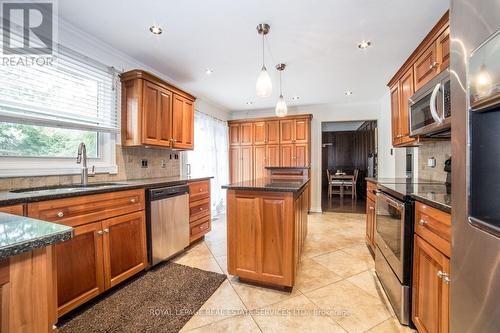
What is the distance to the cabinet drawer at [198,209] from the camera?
293cm

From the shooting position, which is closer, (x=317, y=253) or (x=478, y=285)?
(x=478, y=285)

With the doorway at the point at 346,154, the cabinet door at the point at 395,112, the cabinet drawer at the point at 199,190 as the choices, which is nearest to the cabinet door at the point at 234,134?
the cabinet drawer at the point at 199,190

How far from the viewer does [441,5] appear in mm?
1828

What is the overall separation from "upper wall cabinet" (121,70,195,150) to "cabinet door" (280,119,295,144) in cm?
258

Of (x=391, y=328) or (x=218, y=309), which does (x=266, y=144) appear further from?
(x=391, y=328)

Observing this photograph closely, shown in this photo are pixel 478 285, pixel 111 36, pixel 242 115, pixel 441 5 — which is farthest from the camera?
pixel 242 115

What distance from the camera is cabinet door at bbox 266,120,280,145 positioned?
16.5 ft

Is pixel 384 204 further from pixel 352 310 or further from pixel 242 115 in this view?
pixel 242 115

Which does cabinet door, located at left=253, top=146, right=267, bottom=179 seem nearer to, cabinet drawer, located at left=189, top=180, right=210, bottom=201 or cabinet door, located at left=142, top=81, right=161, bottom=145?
cabinet drawer, located at left=189, top=180, right=210, bottom=201

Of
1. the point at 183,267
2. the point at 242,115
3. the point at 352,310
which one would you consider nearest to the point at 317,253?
the point at 352,310

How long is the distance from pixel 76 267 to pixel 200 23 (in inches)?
88.6

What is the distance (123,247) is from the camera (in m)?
1.98

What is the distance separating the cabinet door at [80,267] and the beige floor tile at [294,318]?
4.16ft

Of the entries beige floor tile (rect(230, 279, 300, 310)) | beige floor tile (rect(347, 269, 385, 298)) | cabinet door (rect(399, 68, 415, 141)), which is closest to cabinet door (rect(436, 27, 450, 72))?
cabinet door (rect(399, 68, 415, 141))
